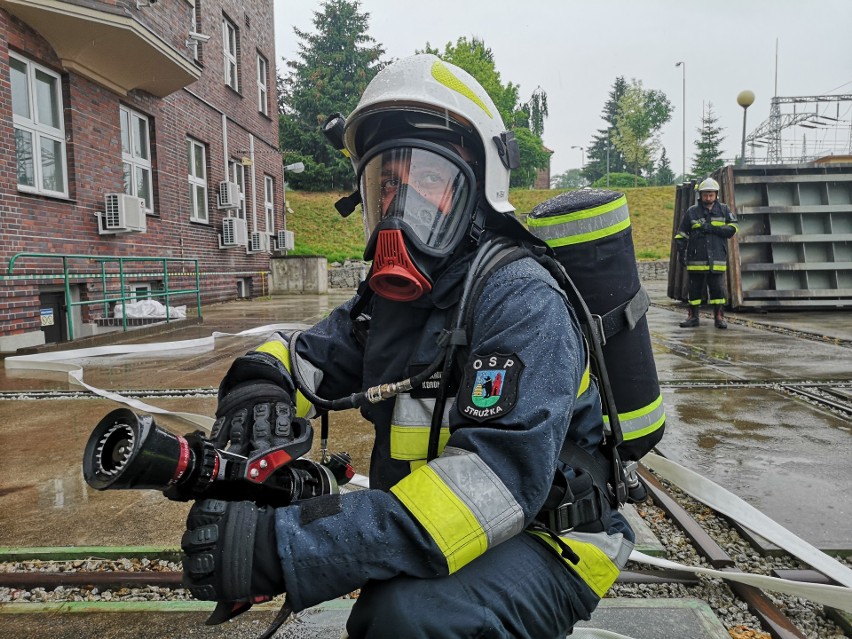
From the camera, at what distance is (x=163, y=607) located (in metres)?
1.93

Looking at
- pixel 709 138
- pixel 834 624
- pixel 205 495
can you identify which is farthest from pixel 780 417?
pixel 709 138

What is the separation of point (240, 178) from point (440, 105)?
15.1m

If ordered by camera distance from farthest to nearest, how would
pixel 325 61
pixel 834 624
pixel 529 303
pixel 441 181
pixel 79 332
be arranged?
pixel 325 61, pixel 79 332, pixel 834 624, pixel 441 181, pixel 529 303

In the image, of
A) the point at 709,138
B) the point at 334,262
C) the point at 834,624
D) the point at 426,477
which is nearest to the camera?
the point at 426,477

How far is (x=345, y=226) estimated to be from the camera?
3000cm

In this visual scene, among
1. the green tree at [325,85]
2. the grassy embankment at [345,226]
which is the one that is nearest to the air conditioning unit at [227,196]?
the grassy embankment at [345,226]

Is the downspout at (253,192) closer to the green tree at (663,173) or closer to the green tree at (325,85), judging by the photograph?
the green tree at (325,85)

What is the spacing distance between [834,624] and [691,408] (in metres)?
2.51

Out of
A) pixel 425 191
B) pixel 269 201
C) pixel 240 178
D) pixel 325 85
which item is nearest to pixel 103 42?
pixel 240 178

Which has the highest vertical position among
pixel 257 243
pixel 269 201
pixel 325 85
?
pixel 325 85

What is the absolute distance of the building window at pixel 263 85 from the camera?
668 inches

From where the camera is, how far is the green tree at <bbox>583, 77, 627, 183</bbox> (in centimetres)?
6334

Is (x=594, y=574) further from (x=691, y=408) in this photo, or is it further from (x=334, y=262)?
(x=334, y=262)

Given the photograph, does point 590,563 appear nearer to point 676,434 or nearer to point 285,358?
point 285,358
